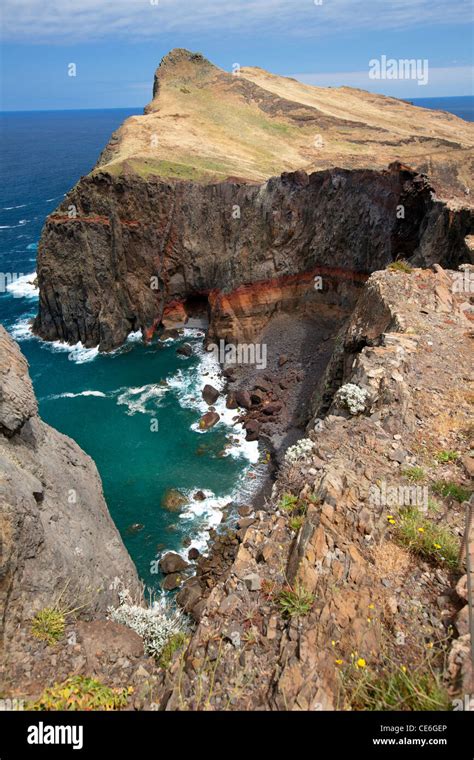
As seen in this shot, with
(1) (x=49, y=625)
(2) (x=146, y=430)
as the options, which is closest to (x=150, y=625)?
(1) (x=49, y=625)

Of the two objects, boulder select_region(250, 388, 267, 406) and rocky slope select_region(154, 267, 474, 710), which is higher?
rocky slope select_region(154, 267, 474, 710)

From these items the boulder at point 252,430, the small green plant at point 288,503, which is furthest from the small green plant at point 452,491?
the boulder at point 252,430

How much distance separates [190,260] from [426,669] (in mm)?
52941

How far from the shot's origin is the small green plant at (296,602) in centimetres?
864

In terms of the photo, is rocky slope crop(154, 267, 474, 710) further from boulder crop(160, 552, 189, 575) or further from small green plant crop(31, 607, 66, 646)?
boulder crop(160, 552, 189, 575)

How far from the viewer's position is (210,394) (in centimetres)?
4400

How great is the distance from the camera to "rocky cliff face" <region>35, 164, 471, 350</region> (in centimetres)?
4275

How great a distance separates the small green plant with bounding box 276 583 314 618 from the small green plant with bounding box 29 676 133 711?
11.6 ft

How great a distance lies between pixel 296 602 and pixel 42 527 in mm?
8003

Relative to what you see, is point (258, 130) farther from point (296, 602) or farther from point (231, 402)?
point (296, 602)

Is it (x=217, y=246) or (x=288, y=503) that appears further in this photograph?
(x=217, y=246)

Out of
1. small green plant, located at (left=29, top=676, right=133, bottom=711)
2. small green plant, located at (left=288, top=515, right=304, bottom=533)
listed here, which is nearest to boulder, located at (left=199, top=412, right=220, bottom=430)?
small green plant, located at (left=288, top=515, right=304, bottom=533)

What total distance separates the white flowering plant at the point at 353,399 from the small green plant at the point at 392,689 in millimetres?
8114

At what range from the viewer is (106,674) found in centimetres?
1000
